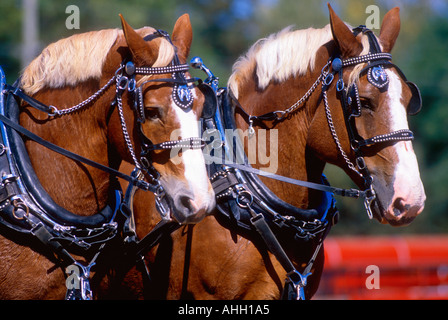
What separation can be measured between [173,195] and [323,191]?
1226 millimetres

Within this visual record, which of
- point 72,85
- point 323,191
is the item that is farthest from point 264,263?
point 72,85

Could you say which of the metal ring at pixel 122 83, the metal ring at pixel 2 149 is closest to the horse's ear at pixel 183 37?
the metal ring at pixel 122 83

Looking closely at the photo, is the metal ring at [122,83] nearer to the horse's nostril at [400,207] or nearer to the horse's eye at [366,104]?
the horse's eye at [366,104]

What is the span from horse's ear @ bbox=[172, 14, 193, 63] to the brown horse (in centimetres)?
55

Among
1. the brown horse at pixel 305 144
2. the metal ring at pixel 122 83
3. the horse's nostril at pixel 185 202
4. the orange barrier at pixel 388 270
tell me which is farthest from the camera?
the orange barrier at pixel 388 270

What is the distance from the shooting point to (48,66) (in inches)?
133

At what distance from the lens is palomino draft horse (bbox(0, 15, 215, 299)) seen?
3127mm

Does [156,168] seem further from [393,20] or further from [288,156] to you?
[393,20]

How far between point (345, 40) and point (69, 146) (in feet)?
5.66

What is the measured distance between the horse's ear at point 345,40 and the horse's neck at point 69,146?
4.63ft

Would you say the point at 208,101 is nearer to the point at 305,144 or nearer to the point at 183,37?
the point at 183,37

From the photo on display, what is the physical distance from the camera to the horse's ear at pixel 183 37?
137 inches

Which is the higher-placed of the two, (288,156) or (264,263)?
(288,156)

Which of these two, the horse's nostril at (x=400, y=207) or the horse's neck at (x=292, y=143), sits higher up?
the horse's neck at (x=292, y=143)
